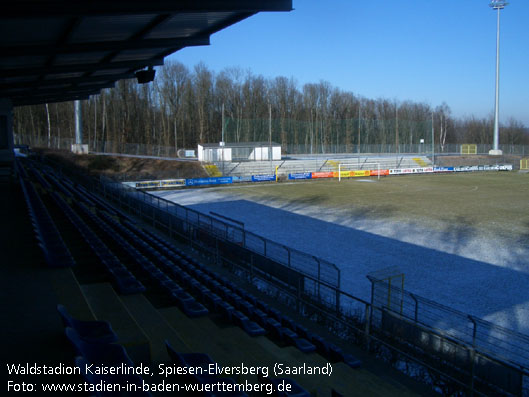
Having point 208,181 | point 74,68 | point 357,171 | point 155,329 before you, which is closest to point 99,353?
point 155,329

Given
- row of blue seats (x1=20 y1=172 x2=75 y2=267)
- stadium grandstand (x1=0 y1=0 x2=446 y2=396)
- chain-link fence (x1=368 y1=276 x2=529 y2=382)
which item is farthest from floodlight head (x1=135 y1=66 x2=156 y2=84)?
chain-link fence (x1=368 y1=276 x2=529 y2=382)

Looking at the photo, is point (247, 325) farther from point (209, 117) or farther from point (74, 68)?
point (209, 117)

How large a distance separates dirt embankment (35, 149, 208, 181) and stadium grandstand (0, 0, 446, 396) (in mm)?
28286

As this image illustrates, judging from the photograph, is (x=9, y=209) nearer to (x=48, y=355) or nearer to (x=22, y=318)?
(x=22, y=318)

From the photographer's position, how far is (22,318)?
4688 mm

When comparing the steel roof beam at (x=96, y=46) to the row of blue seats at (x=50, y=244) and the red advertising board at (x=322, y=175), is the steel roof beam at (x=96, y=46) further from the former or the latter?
the red advertising board at (x=322, y=175)

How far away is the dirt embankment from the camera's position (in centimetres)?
3969

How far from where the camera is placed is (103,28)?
7547mm

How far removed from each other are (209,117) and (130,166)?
29.0 metres

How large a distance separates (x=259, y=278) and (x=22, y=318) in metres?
6.26

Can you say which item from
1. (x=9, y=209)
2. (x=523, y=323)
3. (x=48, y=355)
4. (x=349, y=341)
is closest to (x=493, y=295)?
(x=523, y=323)

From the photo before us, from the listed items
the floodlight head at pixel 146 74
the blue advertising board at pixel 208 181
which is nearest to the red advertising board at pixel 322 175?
the blue advertising board at pixel 208 181

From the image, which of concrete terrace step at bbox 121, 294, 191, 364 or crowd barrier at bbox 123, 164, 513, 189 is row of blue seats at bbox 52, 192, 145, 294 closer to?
concrete terrace step at bbox 121, 294, 191, 364

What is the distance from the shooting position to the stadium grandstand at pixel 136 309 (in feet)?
12.5
